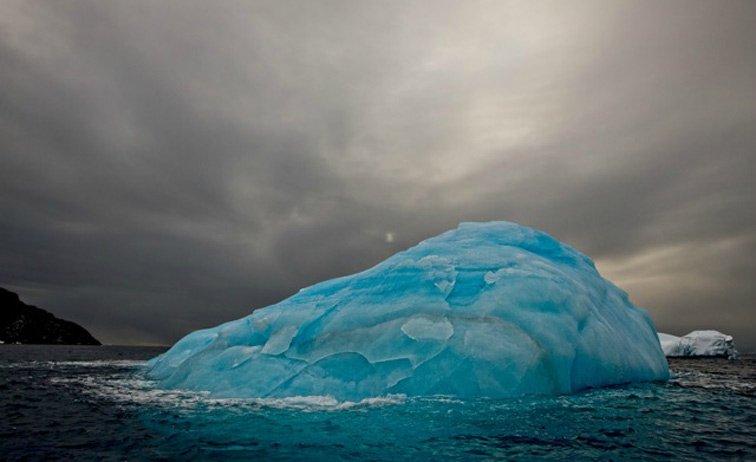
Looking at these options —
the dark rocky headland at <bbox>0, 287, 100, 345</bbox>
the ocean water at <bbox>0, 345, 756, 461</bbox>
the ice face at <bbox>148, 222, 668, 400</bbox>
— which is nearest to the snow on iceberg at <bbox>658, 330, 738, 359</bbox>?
the ice face at <bbox>148, 222, 668, 400</bbox>

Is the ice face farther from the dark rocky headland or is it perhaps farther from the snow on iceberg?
the dark rocky headland

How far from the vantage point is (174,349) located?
85.9ft

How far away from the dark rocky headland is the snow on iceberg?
18859 cm

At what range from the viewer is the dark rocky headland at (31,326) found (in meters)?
152

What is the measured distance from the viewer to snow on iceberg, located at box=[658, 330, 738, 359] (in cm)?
5859

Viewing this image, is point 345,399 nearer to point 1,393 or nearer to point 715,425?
point 715,425

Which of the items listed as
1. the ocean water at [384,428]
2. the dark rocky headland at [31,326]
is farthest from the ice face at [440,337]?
the dark rocky headland at [31,326]

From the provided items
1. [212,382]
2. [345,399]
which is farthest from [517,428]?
[212,382]

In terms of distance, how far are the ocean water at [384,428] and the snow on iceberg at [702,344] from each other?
56.1 m

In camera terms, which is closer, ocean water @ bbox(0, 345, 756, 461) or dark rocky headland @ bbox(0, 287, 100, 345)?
ocean water @ bbox(0, 345, 756, 461)

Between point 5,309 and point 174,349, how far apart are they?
182 metres

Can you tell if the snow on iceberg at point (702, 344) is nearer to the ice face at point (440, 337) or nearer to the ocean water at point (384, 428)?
the ice face at point (440, 337)

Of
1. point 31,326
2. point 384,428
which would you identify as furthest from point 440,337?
point 31,326

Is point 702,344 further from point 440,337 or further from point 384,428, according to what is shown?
point 384,428
